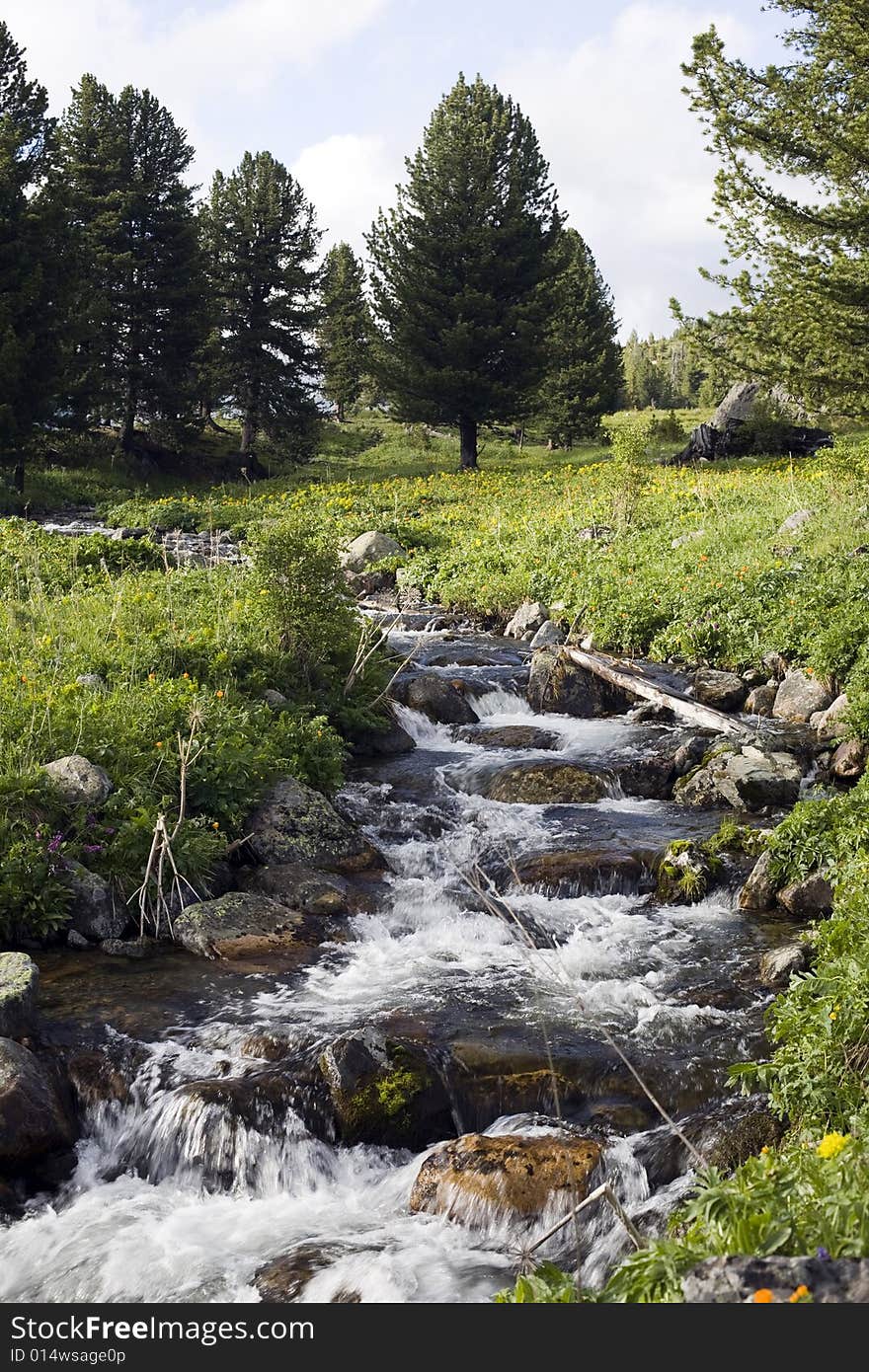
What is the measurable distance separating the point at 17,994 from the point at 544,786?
5469mm

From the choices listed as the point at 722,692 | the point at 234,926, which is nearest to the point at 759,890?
the point at 234,926

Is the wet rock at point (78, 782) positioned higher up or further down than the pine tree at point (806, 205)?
further down

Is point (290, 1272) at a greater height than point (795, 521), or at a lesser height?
lesser

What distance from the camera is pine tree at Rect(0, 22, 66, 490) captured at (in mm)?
26125

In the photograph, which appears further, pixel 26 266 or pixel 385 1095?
pixel 26 266

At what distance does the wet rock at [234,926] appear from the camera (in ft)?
23.4

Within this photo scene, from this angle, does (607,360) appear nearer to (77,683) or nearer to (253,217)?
(253,217)

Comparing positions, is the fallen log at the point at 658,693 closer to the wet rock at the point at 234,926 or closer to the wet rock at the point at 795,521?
the wet rock at the point at 795,521

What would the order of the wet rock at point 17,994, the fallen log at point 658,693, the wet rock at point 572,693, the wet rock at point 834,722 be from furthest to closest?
the wet rock at point 572,693 < the fallen log at point 658,693 < the wet rock at point 834,722 < the wet rock at point 17,994

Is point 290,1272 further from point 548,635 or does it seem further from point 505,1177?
point 548,635

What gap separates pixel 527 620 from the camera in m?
16.2

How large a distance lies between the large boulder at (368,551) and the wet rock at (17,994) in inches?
552

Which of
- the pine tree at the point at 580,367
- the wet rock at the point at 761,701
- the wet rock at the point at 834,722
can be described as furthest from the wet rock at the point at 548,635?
the pine tree at the point at 580,367

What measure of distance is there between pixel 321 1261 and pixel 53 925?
328 cm
